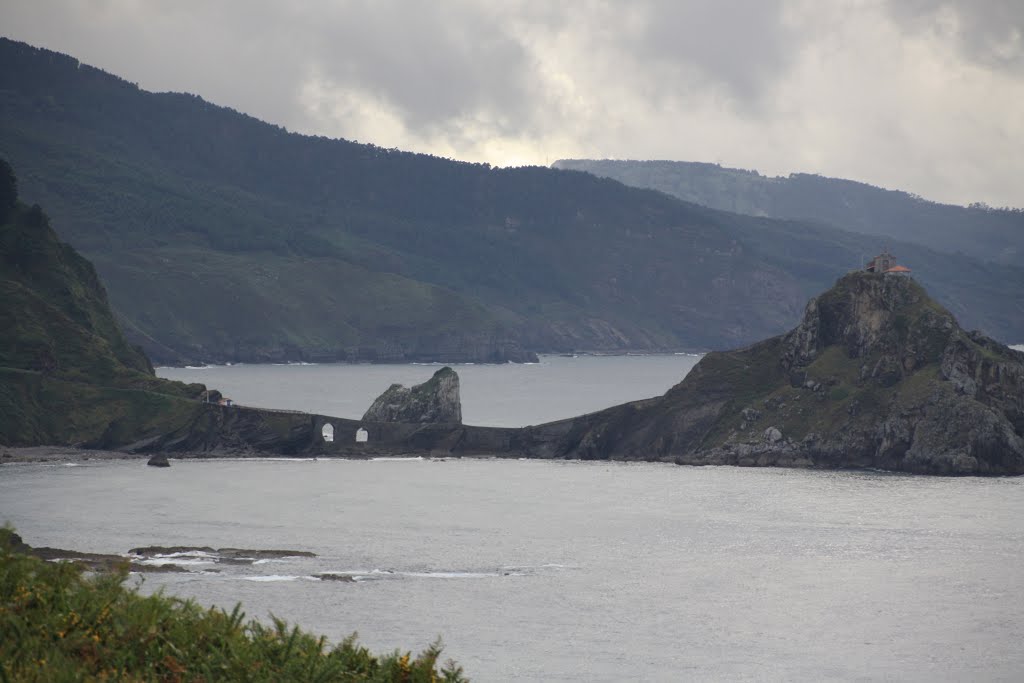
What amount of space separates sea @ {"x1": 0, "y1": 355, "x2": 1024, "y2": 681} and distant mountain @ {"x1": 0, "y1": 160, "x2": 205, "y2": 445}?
9963mm

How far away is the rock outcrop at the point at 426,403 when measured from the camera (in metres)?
163

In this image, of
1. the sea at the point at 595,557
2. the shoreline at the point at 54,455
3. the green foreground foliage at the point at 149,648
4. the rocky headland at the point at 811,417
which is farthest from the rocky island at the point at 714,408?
the green foreground foliage at the point at 149,648

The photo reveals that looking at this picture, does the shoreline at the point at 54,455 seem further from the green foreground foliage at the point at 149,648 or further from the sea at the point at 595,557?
the green foreground foliage at the point at 149,648

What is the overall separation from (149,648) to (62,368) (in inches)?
5113

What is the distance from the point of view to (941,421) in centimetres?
13712

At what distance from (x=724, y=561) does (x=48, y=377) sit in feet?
279

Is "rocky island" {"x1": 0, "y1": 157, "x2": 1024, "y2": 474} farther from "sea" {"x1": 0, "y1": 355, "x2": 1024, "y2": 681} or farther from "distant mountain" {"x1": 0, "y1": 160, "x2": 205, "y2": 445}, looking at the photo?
"sea" {"x1": 0, "y1": 355, "x2": 1024, "y2": 681}

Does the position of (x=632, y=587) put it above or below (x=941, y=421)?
below

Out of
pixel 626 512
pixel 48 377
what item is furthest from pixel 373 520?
pixel 48 377

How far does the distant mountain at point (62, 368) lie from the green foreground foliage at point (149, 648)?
380 feet

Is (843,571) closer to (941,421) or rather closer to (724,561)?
(724,561)

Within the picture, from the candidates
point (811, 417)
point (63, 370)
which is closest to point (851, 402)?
point (811, 417)

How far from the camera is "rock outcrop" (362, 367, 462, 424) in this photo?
163m

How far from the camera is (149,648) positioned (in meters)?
36.8
